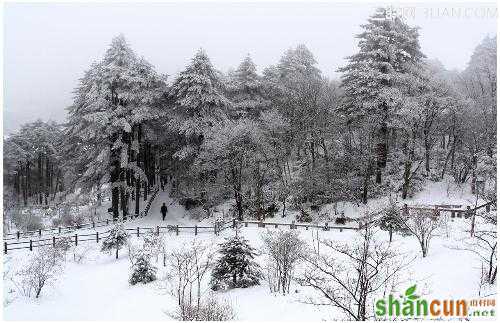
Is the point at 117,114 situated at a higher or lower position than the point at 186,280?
higher

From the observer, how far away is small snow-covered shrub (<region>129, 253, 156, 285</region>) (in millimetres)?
19641

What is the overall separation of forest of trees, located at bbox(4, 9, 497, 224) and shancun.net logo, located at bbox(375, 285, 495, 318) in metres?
15.7

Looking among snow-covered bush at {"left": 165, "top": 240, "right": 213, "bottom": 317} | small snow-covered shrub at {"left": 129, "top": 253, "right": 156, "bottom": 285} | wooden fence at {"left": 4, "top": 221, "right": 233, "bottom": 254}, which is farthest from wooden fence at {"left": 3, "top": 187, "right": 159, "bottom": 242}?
snow-covered bush at {"left": 165, "top": 240, "right": 213, "bottom": 317}

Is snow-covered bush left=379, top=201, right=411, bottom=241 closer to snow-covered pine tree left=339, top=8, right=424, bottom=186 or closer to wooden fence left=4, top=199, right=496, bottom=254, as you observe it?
wooden fence left=4, top=199, right=496, bottom=254

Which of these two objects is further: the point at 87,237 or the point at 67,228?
the point at 67,228

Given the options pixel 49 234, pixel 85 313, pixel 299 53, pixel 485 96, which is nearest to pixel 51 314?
pixel 85 313

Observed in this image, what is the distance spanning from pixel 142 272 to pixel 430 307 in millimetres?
12949

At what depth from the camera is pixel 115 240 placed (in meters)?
23.7

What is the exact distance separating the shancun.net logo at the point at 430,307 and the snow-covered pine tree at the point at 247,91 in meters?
25.4

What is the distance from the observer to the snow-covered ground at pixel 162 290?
14875mm

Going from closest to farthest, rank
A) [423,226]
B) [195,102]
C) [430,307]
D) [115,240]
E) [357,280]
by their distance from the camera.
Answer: [430,307] < [357,280] < [423,226] < [115,240] < [195,102]

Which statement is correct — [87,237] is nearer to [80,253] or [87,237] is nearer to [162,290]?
[80,253]

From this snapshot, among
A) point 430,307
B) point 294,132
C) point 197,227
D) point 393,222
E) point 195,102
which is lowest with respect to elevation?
point 430,307

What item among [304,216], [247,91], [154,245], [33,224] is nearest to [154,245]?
[154,245]
